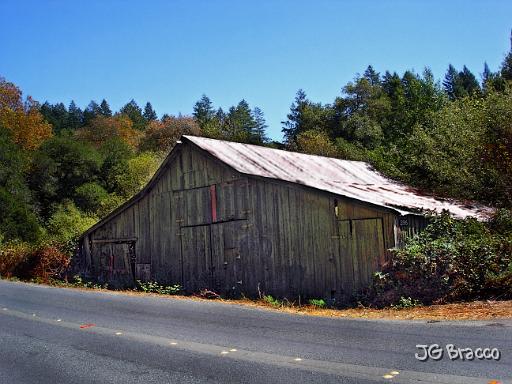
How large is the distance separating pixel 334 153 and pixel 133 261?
3059cm

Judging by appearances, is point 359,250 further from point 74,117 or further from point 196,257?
point 74,117

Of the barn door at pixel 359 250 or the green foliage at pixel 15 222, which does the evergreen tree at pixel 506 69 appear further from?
the green foliage at pixel 15 222

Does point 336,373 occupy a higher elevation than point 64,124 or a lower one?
lower

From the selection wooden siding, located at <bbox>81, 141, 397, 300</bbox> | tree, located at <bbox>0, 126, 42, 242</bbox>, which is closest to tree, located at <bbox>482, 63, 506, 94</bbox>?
wooden siding, located at <bbox>81, 141, 397, 300</bbox>

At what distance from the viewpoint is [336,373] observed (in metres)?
6.17

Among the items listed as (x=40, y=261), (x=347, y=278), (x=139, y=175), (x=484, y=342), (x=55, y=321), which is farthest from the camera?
(x=139, y=175)

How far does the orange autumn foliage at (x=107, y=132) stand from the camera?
237 feet

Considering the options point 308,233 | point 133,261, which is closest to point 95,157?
point 133,261

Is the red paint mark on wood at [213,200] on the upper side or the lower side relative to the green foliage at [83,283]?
upper

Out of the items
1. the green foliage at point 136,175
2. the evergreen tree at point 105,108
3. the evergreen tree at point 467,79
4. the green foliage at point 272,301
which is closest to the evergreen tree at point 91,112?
the evergreen tree at point 105,108

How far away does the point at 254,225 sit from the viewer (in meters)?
18.1

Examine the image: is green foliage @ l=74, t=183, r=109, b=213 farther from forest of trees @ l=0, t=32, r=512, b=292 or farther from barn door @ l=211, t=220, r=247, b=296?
barn door @ l=211, t=220, r=247, b=296

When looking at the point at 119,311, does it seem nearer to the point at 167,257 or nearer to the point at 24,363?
the point at 24,363

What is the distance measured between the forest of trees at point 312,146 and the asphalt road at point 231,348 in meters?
15.1
